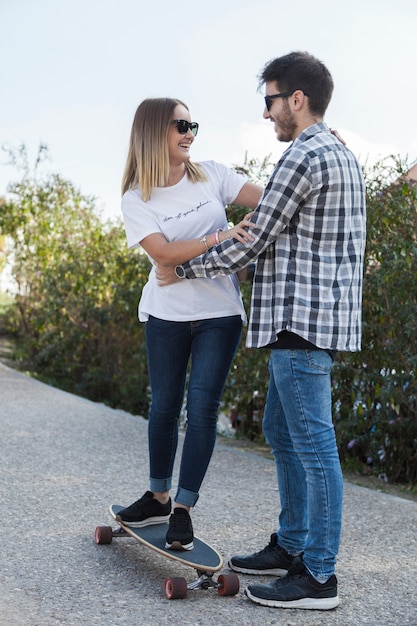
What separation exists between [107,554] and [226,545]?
0.56m

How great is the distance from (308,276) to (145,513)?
1310 millimetres

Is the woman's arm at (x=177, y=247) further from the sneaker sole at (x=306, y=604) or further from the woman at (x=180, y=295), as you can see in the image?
the sneaker sole at (x=306, y=604)

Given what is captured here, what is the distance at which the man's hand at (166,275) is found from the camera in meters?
3.52

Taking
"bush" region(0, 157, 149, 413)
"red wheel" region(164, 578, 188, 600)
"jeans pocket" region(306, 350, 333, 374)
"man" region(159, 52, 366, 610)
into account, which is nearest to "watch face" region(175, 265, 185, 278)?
"man" region(159, 52, 366, 610)

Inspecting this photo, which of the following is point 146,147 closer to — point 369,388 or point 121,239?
point 369,388

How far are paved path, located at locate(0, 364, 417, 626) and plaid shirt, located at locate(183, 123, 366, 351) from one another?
99 centimetres

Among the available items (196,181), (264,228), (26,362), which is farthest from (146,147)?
(26,362)

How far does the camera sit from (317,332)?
10.3 ft

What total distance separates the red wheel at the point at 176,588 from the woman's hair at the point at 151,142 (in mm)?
1472

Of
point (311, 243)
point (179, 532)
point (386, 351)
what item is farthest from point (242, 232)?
point (386, 351)

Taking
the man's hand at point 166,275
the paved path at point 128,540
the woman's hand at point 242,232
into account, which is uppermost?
the woman's hand at point 242,232

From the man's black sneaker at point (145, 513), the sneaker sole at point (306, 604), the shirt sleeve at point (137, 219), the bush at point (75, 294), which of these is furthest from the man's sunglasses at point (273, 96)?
the bush at point (75, 294)

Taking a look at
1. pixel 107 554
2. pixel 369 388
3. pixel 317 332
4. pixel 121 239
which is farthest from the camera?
pixel 121 239

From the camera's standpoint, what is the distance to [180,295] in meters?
3.55
